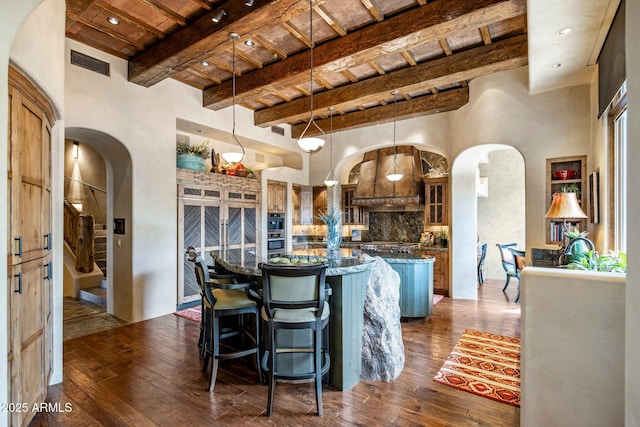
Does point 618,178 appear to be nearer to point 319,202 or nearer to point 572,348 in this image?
point 572,348

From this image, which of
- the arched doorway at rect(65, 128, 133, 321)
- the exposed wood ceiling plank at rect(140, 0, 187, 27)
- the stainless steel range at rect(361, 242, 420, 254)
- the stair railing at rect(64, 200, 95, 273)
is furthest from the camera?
the stainless steel range at rect(361, 242, 420, 254)

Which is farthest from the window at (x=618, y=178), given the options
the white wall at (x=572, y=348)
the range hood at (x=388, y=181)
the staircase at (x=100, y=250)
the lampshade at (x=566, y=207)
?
the staircase at (x=100, y=250)

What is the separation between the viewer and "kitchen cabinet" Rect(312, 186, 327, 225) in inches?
312

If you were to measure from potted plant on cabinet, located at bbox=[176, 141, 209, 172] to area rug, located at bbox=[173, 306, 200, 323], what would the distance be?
2328 mm

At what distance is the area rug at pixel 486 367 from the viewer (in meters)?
2.69

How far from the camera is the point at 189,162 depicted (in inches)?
210

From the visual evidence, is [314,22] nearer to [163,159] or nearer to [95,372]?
[163,159]

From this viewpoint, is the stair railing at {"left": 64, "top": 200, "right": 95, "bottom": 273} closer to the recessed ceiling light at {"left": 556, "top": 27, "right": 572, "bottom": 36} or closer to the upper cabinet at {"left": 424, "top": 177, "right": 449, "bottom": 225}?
the upper cabinet at {"left": 424, "top": 177, "right": 449, "bottom": 225}

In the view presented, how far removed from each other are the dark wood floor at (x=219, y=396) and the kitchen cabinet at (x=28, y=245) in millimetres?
412

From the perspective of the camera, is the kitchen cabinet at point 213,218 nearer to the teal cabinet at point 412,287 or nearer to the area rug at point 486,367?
the teal cabinet at point 412,287

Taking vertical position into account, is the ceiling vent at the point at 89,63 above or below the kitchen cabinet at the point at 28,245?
above

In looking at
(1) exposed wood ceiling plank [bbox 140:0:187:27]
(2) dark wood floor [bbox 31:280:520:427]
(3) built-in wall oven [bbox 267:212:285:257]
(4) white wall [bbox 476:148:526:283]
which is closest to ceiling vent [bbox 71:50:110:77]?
(1) exposed wood ceiling plank [bbox 140:0:187:27]

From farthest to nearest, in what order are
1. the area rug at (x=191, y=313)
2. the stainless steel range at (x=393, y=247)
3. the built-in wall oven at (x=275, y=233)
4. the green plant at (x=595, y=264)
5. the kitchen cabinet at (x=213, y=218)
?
the built-in wall oven at (x=275, y=233) < the stainless steel range at (x=393, y=247) < the kitchen cabinet at (x=213, y=218) < the area rug at (x=191, y=313) < the green plant at (x=595, y=264)

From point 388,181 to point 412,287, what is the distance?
10.7ft
